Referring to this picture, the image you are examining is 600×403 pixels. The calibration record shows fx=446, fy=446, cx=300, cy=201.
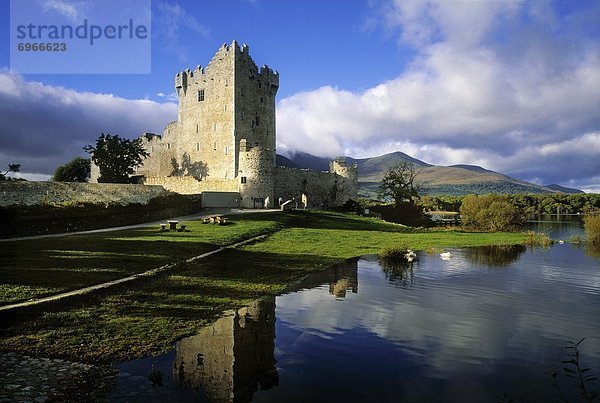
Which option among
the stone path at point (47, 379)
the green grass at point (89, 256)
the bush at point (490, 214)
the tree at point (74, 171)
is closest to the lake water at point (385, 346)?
the stone path at point (47, 379)

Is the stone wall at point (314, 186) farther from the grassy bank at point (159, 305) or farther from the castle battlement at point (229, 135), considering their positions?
the grassy bank at point (159, 305)

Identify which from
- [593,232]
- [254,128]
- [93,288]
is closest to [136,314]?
[93,288]

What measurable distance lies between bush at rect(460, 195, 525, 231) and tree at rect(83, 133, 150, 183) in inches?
1507

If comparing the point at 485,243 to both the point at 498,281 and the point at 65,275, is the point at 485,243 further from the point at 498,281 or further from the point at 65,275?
the point at 65,275

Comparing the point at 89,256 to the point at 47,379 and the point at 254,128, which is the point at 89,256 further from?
the point at 254,128

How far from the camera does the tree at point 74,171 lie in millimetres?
70250

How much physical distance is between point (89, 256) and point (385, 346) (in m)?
12.0

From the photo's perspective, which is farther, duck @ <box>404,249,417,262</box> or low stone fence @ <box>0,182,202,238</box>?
duck @ <box>404,249,417,262</box>

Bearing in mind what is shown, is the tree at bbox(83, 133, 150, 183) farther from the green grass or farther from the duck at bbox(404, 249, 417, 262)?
the duck at bbox(404, 249, 417, 262)

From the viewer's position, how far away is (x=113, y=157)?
49625 millimetres

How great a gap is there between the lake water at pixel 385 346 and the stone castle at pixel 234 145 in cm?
3022

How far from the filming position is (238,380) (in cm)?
838

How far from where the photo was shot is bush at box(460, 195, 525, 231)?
46.2m

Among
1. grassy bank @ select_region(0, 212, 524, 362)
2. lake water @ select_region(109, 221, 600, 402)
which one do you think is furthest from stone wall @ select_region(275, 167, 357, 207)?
lake water @ select_region(109, 221, 600, 402)
